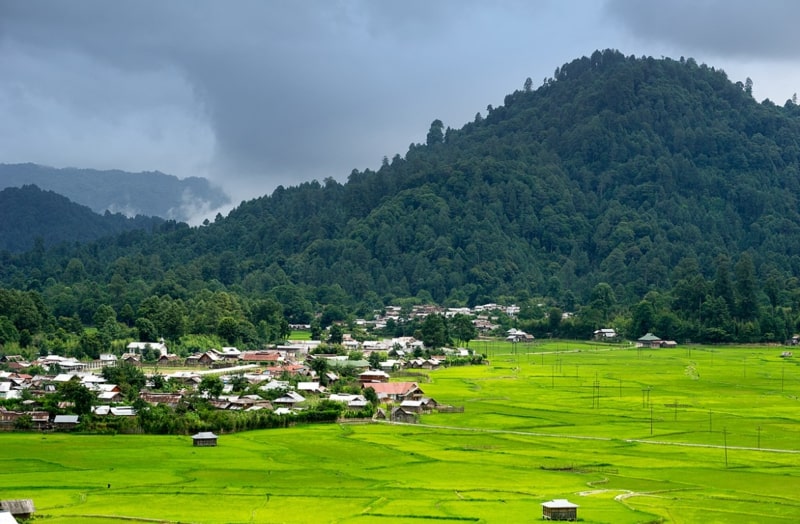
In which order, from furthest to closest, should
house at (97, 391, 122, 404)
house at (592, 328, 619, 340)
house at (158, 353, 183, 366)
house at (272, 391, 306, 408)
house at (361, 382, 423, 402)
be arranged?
house at (592, 328, 619, 340) < house at (158, 353, 183, 366) < house at (361, 382, 423, 402) < house at (272, 391, 306, 408) < house at (97, 391, 122, 404)

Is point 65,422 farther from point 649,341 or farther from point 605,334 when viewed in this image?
point 605,334

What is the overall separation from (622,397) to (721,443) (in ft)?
73.4

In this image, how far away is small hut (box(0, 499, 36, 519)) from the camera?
3747 centimetres

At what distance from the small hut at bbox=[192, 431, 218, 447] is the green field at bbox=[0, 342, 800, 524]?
674 mm

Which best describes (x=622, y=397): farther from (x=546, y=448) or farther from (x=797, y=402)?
(x=546, y=448)

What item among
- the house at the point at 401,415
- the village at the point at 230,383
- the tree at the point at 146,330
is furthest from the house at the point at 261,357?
the house at the point at 401,415

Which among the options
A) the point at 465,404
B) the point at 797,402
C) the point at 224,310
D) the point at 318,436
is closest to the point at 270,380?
the point at 465,404

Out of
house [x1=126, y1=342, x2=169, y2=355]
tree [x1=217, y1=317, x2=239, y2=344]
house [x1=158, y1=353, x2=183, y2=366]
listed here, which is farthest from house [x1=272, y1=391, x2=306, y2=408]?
tree [x1=217, y1=317, x2=239, y2=344]

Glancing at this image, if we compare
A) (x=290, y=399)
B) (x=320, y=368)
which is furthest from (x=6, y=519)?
(x=320, y=368)

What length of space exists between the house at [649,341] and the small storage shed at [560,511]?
101768mm

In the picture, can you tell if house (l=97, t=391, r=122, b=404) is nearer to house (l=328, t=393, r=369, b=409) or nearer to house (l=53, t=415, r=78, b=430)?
house (l=53, t=415, r=78, b=430)

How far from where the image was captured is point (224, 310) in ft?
426

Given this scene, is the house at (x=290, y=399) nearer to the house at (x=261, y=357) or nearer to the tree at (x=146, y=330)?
the house at (x=261, y=357)

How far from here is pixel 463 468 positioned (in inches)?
1991
